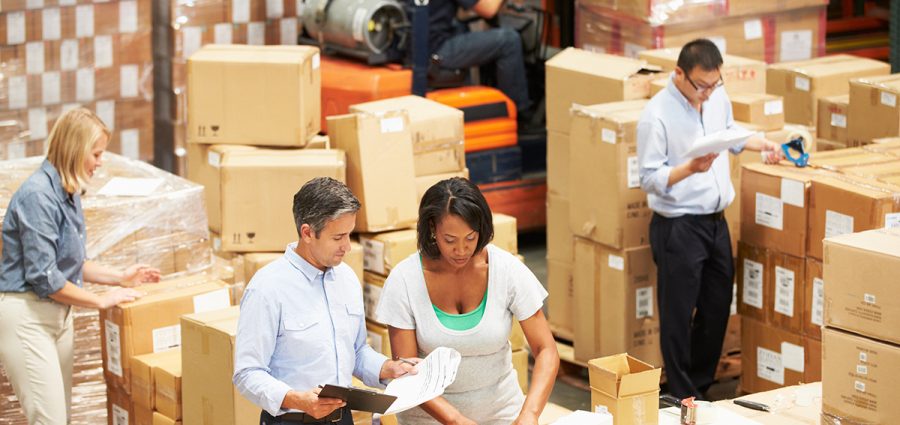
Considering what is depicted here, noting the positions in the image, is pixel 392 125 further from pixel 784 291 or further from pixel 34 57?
pixel 34 57

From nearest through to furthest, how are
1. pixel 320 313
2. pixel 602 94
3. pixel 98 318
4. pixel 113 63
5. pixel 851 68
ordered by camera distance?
1. pixel 320 313
2. pixel 98 318
3. pixel 602 94
4. pixel 851 68
5. pixel 113 63

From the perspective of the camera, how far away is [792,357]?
6.71 meters

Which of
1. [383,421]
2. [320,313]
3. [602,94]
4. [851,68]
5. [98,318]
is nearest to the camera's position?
[320,313]

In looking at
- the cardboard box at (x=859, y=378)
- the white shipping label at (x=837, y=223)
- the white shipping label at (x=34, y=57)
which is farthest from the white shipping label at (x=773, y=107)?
the white shipping label at (x=34, y=57)

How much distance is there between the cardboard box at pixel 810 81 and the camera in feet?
26.2

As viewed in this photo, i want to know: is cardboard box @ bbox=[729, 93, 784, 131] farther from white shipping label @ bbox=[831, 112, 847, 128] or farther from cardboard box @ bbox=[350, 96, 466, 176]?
cardboard box @ bbox=[350, 96, 466, 176]

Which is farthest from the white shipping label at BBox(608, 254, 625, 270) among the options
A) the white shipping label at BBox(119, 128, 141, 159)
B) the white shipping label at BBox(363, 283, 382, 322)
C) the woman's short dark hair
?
the white shipping label at BBox(119, 128, 141, 159)

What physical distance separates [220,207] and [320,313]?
2.31 m

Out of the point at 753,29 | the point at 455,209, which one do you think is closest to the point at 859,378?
the point at 455,209

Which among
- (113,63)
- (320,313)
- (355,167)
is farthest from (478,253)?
(113,63)

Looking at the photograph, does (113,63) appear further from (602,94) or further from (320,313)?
(320,313)

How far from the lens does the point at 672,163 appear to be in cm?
661

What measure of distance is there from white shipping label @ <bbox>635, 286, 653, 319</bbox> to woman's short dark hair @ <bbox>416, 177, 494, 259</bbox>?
2955mm

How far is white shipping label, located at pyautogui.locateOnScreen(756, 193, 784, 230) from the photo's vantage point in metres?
6.55
